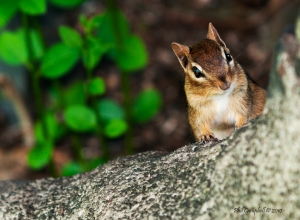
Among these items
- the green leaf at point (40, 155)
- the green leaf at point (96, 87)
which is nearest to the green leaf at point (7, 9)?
the green leaf at point (96, 87)

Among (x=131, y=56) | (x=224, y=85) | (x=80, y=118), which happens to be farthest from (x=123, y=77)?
(x=224, y=85)

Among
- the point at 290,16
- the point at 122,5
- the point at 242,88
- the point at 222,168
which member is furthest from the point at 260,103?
the point at 122,5

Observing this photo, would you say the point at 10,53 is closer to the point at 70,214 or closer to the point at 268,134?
the point at 70,214

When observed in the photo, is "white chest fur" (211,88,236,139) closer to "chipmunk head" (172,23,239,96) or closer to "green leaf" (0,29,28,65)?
"chipmunk head" (172,23,239,96)

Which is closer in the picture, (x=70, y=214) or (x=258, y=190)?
(x=258, y=190)

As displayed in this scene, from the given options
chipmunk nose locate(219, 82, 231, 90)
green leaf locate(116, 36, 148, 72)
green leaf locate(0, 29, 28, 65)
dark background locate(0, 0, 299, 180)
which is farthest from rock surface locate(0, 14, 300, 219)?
dark background locate(0, 0, 299, 180)

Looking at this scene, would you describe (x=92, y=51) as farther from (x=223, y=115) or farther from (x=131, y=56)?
(x=223, y=115)
